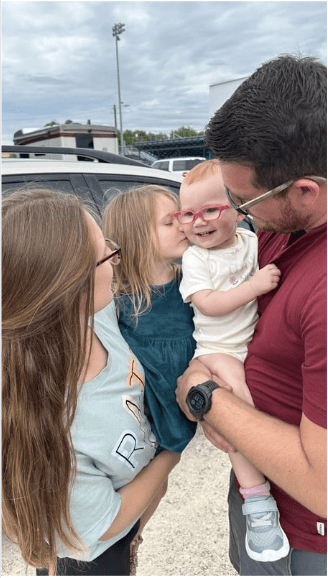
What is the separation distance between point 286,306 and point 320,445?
0.36 meters

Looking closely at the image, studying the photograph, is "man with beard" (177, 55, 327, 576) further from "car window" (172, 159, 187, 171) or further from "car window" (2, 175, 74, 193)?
"car window" (172, 159, 187, 171)

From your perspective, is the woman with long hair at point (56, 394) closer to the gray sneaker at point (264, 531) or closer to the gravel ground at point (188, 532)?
the gray sneaker at point (264, 531)

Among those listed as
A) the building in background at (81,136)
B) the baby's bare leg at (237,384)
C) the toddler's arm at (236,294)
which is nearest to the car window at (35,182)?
the toddler's arm at (236,294)

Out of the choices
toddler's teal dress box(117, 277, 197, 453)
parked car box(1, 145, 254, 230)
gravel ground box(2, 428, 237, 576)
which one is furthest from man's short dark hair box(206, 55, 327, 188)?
gravel ground box(2, 428, 237, 576)

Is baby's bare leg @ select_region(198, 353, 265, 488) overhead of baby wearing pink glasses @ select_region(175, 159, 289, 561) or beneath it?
beneath

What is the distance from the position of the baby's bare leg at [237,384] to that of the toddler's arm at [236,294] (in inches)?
6.9

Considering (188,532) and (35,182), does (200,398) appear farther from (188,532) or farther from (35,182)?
(35,182)

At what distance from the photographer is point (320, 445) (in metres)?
1.06

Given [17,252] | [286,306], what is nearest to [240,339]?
[286,306]

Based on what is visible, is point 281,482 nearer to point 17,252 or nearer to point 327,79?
point 17,252

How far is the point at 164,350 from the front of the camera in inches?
71.4

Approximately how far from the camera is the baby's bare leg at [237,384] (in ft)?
5.02

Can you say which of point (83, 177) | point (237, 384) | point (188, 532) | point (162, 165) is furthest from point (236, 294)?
point (162, 165)

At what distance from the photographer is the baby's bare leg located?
153 cm
